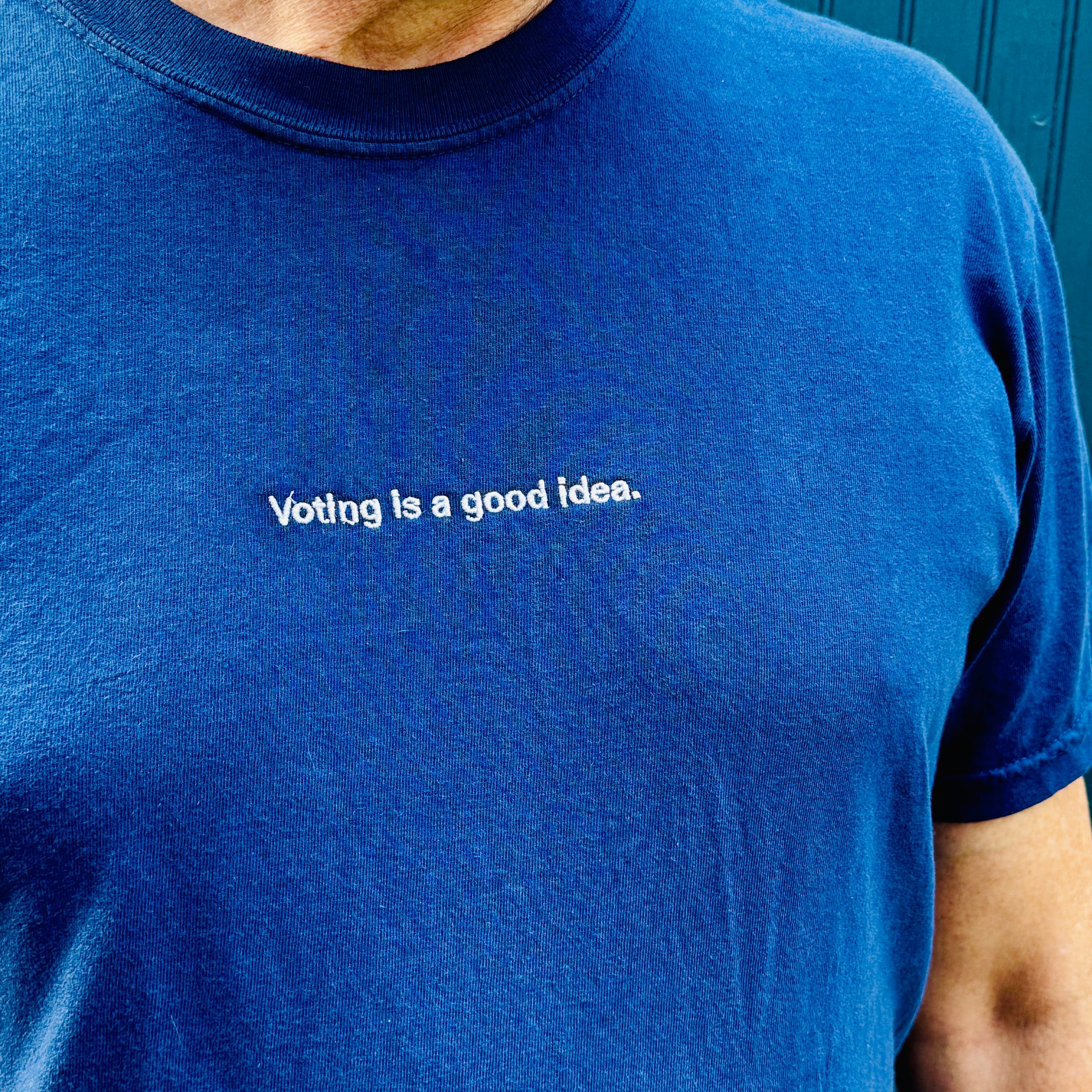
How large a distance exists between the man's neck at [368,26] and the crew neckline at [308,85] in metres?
0.04

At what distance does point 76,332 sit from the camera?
2.23 ft

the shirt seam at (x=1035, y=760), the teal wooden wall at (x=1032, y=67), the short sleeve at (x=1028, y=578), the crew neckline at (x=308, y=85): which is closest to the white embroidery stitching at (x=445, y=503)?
the crew neckline at (x=308, y=85)

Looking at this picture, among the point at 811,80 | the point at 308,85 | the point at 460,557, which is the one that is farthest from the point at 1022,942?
the point at 308,85

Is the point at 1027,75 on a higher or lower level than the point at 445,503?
lower

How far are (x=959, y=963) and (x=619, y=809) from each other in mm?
532

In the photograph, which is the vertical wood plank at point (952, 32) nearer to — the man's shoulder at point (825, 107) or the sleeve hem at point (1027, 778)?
the man's shoulder at point (825, 107)

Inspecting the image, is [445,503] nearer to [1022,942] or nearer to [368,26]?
[368,26]

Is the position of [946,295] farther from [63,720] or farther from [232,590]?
[63,720]

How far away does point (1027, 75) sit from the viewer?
197 centimetres

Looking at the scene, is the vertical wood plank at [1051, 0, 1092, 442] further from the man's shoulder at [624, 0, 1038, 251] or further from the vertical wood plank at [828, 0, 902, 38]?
the man's shoulder at [624, 0, 1038, 251]

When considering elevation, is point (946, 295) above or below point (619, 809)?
above

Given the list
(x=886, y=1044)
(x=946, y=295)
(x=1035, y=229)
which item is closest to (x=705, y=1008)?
(x=886, y=1044)

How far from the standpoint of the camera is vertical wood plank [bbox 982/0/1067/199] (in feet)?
6.31

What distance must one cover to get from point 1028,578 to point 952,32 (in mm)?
1462
